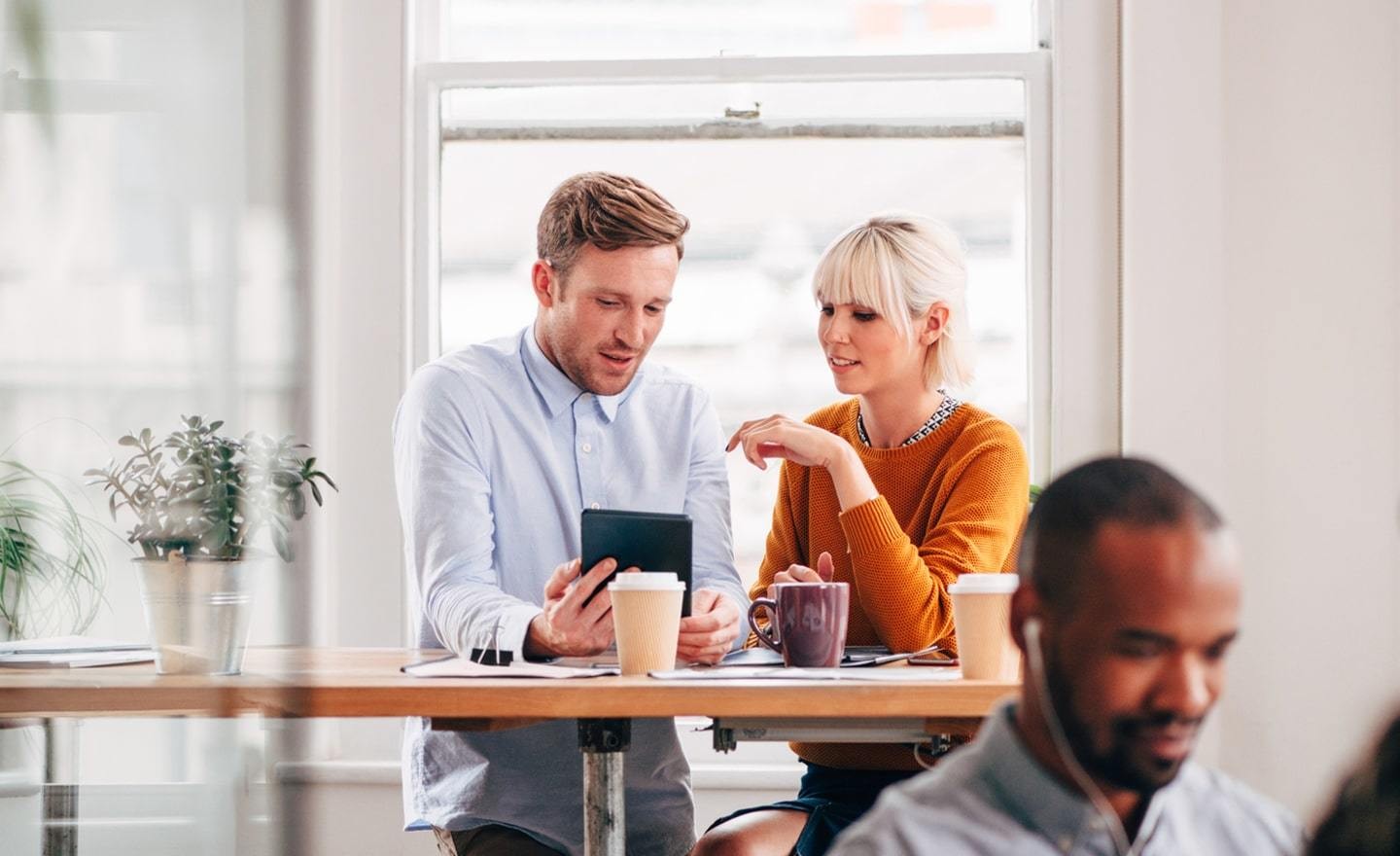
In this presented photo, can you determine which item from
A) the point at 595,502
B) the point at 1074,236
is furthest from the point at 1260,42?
the point at 595,502

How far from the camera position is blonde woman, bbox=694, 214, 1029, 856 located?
1.87 m

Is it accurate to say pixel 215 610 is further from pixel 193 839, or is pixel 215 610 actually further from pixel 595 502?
pixel 595 502

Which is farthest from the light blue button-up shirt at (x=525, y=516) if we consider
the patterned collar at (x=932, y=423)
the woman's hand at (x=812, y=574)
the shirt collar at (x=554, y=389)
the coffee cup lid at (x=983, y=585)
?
the coffee cup lid at (x=983, y=585)

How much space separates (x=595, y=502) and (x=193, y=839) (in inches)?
48.4

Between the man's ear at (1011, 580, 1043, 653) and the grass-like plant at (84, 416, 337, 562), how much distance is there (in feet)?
1.42

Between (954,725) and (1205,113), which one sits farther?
(1205,113)

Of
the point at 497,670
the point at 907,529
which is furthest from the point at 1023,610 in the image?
the point at 907,529

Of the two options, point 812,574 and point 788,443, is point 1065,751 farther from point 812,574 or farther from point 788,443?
point 788,443

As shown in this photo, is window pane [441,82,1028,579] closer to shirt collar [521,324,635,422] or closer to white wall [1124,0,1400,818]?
white wall [1124,0,1400,818]

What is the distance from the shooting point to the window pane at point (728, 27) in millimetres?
2947

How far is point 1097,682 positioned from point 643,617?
37.9 inches

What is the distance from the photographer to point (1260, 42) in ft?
9.23

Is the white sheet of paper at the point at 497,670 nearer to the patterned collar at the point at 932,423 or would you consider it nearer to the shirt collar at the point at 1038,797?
the patterned collar at the point at 932,423

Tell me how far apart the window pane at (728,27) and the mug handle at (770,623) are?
1.44 m
